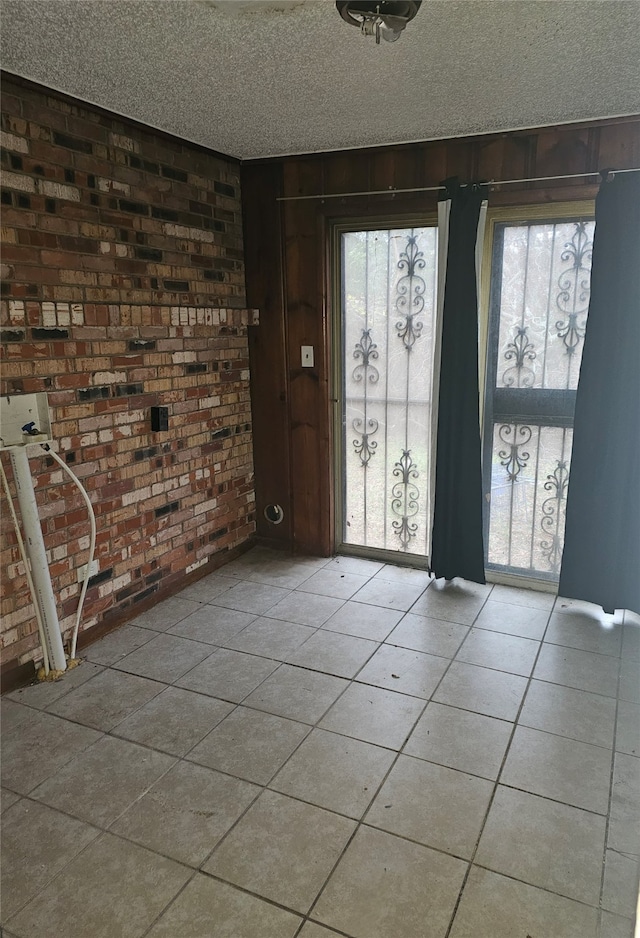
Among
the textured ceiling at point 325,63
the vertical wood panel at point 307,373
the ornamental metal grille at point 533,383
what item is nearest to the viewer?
the textured ceiling at point 325,63

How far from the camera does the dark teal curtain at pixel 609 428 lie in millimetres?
2875

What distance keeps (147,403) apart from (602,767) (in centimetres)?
252

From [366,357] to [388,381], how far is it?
20 centimetres

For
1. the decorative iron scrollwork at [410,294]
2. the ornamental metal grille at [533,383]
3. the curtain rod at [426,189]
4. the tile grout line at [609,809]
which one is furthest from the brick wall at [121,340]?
the tile grout line at [609,809]

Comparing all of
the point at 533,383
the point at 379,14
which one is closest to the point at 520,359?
the point at 533,383

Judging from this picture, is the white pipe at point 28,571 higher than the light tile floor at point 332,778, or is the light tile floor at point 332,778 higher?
the white pipe at point 28,571

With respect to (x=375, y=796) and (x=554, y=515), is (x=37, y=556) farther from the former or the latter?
(x=554, y=515)

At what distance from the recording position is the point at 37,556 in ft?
8.39

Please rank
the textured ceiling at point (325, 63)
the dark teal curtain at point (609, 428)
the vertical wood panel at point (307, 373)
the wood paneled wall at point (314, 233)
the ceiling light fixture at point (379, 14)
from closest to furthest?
the ceiling light fixture at point (379, 14), the textured ceiling at point (325, 63), the dark teal curtain at point (609, 428), the wood paneled wall at point (314, 233), the vertical wood panel at point (307, 373)

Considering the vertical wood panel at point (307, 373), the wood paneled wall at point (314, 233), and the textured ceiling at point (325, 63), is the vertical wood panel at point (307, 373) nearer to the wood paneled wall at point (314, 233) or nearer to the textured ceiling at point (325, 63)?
the wood paneled wall at point (314, 233)

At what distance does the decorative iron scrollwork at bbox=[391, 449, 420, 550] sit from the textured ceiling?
175 cm

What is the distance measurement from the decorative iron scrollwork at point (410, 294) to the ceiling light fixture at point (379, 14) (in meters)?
1.59

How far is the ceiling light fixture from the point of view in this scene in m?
1.80

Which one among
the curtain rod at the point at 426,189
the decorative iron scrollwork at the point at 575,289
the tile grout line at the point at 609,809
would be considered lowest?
the tile grout line at the point at 609,809
